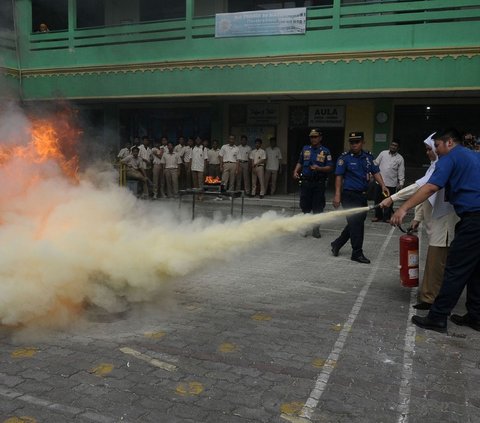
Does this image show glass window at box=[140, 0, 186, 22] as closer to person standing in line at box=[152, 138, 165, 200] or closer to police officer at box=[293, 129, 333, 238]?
person standing in line at box=[152, 138, 165, 200]

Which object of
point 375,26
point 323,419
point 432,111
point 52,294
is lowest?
point 323,419

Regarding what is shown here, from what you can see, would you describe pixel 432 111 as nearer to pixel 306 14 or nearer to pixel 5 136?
pixel 306 14

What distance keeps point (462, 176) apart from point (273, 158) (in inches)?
388

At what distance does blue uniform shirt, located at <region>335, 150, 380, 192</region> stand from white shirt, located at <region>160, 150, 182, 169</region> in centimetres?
782

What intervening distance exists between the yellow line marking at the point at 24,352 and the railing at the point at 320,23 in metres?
10.7

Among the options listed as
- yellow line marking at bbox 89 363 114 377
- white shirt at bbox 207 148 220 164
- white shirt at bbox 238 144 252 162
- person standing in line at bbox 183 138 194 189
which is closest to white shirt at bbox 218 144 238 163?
white shirt at bbox 238 144 252 162

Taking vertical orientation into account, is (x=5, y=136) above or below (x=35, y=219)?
above

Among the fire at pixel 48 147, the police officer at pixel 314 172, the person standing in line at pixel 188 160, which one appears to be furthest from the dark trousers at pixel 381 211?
the fire at pixel 48 147

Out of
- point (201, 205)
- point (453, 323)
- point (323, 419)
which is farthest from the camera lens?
point (201, 205)

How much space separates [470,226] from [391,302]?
136cm

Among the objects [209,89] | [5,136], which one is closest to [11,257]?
[5,136]

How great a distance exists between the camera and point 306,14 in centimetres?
1208

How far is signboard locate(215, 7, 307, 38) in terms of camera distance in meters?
12.1

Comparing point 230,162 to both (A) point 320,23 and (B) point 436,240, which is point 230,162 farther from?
(B) point 436,240
